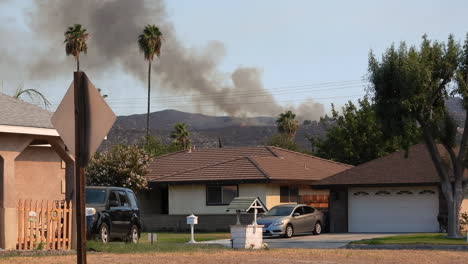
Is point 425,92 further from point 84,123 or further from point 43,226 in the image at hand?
point 84,123

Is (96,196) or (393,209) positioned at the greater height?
(96,196)

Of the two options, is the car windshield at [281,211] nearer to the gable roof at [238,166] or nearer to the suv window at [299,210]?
the suv window at [299,210]

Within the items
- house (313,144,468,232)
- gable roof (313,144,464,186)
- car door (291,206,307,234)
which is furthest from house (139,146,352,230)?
car door (291,206,307,234)

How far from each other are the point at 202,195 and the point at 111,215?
64.2 ft

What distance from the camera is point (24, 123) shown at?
23.4 metres

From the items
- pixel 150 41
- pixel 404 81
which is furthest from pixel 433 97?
pixel 150 41

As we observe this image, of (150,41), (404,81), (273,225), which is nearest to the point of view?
(404,81)

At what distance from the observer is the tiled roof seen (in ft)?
76.2

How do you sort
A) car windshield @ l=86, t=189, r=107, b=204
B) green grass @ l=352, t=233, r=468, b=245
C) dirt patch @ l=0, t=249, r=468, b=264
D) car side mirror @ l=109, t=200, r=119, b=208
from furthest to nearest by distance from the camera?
1. green grass @ l=352, t=233, r=468, b=245
2. car side mirror @ l=109, t=200, r=119, b=208
3. car windshield @ l=86, t=189, r=107, b=204
4. dirt patch @ l=0, t=249, r=468, b=264

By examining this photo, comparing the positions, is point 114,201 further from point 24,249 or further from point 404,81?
point 404,81

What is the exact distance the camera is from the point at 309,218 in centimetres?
4022

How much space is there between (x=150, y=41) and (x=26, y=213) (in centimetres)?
5799

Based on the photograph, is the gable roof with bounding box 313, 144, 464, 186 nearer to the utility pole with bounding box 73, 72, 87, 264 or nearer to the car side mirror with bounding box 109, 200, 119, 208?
the car side mirror with bounding box 109, 200, 119, 208

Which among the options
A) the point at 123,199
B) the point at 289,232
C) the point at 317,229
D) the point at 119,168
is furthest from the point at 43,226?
the point at 119,168
